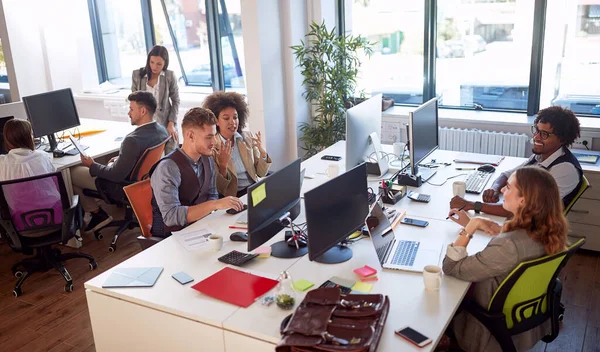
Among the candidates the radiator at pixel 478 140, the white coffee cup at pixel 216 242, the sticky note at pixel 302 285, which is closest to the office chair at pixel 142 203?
the white coffee cup at pixel 216 242

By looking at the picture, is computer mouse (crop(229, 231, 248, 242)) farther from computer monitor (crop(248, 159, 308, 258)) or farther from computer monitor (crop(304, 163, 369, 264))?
computer monitor (crop(304, 163, 369, 264))

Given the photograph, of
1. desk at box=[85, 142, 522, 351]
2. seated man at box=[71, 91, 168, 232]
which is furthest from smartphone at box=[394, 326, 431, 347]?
seated man at box=[71, 91, 168, 232]

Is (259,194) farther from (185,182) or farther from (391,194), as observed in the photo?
(391,194)

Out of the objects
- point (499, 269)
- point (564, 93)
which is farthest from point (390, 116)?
point (499, 269)

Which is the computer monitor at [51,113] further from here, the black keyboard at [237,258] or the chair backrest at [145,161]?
the black keyboard at [237,258]

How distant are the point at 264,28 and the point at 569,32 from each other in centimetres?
284

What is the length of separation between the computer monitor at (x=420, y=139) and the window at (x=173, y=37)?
3465 millimetres

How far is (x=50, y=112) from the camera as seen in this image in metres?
5.34

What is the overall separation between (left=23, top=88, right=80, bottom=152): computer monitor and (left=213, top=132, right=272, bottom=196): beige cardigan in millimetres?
2106

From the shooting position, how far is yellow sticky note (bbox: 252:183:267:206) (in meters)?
2.73

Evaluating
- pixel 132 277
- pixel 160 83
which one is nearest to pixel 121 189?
pixel 160 83

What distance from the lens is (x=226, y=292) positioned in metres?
2.57

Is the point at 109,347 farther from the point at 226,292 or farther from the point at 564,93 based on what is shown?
the point at 564,93

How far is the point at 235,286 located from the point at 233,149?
1639 millimetres
